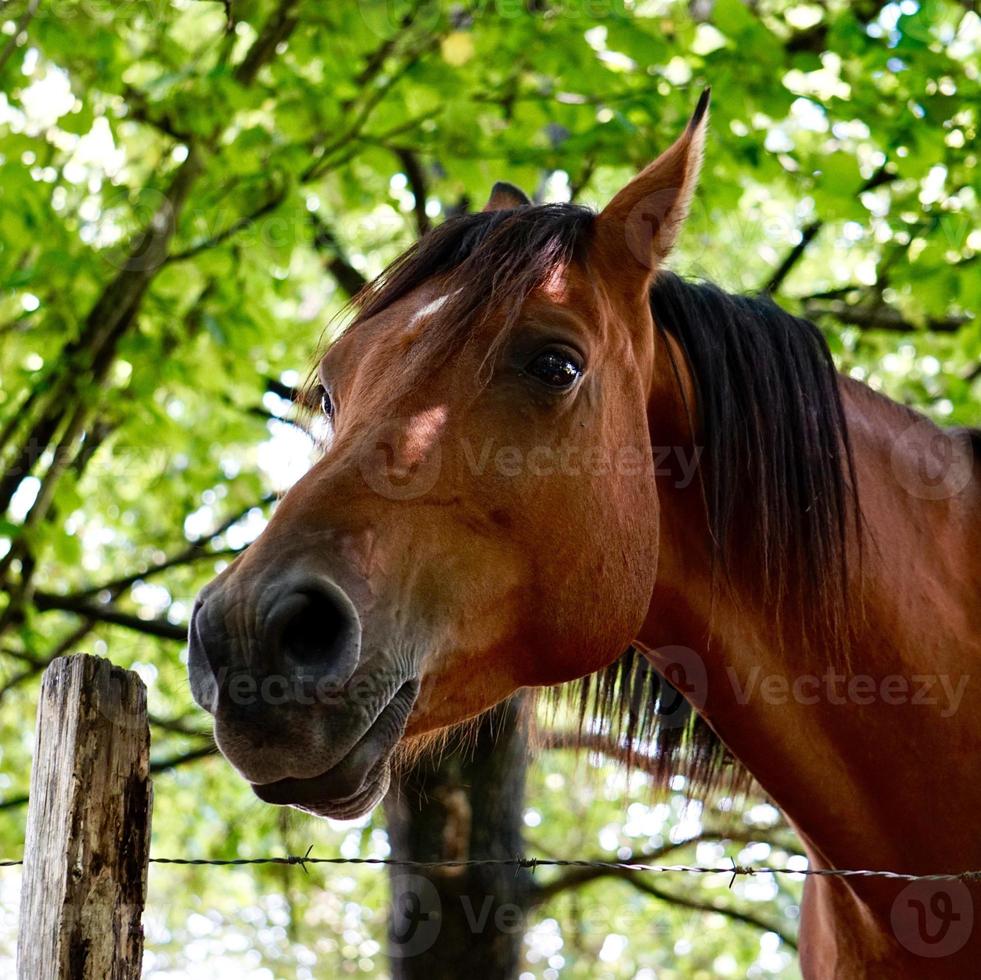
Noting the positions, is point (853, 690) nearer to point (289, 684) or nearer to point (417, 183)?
point (289, 684)

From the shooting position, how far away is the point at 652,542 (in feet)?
9.30

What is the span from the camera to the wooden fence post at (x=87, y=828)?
1998 mm

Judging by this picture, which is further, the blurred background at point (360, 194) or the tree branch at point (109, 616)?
the tree branch at point (109, 616)

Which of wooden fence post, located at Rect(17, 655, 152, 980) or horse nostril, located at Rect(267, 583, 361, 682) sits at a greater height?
horse nostril, located at Rect(267, 583, 361, 682)

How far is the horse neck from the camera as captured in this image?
9.61 feet

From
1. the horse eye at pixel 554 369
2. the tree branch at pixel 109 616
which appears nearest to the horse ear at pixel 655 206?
the horse eye at pixel 554 369

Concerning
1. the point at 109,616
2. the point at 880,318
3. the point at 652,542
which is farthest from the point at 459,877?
the point at 880,318

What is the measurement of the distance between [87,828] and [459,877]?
362 centimetres

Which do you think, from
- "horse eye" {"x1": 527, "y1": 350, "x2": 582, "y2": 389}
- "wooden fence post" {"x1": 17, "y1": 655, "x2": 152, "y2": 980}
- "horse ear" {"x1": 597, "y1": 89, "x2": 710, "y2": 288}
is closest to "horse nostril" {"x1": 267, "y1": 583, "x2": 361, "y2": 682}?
"wooden fence post" {"x1": 17, "y1": 655, "x2": 152, "y2": 980}

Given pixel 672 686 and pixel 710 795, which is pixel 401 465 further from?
pixel 710 795

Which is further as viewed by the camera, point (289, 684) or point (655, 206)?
point (655, 206)

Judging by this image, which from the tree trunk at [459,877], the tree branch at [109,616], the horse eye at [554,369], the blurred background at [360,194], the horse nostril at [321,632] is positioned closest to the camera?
the horse nostril at [321,632]

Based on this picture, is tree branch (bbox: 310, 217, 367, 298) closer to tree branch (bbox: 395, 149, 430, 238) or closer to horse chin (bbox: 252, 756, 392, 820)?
tree branch (bbox: 395, 149, 430, 238)

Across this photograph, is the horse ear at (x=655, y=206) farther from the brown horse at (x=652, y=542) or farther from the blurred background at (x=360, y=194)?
the blurred background at (x=360, y=194)
